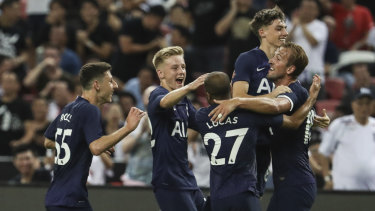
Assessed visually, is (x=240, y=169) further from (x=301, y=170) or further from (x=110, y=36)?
(x=110, y=36)

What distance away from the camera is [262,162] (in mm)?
8070

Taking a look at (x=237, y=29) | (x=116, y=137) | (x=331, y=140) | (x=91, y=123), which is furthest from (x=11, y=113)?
(x=116, y=137)

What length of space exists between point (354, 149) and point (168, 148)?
391cm

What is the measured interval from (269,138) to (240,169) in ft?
2.12

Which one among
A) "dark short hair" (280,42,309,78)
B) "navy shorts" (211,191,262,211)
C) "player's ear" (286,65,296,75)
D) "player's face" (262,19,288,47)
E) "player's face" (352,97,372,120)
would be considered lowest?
"navy shorts" (211,191,262,211)

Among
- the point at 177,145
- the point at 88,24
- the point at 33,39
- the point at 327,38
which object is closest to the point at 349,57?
the point at 327,38

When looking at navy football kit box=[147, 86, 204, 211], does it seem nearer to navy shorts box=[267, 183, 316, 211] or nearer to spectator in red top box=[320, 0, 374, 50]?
navy shorts box=[267, 183, 316, 211]

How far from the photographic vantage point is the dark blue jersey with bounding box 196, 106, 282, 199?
23.6ft

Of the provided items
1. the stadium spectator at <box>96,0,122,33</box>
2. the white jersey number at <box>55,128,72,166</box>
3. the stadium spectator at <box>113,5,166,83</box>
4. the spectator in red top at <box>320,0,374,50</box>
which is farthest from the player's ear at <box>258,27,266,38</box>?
the stadium spectator at <box>96,0,122,33</box>

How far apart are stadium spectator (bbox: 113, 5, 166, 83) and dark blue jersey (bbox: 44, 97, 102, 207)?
6.53 m

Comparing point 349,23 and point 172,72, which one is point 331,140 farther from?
point 349,23

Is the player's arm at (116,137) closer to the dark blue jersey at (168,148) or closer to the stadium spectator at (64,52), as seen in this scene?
the dark blue jersey at (168,148)

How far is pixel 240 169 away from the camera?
7207 mm

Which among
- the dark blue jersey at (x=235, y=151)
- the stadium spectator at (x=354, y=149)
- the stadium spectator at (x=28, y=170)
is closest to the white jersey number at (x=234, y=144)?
the dark blue jersey at (x=235, y=151)
